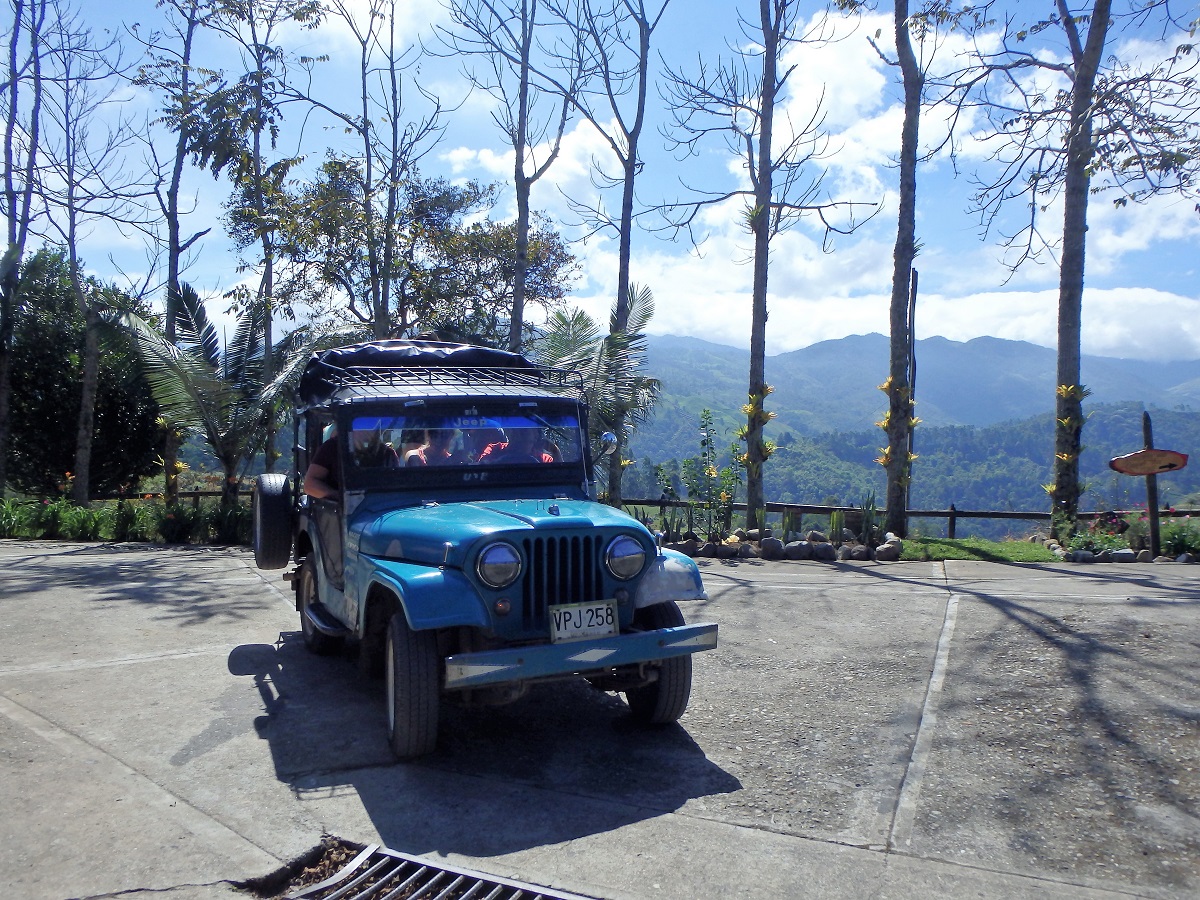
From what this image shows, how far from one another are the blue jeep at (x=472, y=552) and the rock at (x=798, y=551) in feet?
21.5

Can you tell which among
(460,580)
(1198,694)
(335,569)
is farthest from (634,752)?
(1198,694)

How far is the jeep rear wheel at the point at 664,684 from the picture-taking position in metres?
5.02

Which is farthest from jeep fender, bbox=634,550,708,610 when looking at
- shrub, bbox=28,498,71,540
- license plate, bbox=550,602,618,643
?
shrub, bbox=28,498,71,540

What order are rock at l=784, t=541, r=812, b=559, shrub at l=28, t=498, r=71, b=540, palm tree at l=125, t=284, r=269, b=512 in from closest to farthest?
rock at l=784, t=541, r=812, b=559, palm tree at l=125, t=284, r=269, b=512, shrub at l=28, t=498, r=71, b=540

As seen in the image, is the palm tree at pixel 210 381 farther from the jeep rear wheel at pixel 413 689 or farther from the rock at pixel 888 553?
the jeep rear wheel at pixel 413 689

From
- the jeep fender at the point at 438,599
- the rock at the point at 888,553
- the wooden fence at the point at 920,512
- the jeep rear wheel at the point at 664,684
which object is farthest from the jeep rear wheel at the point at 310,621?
the rock at the point at 888,553

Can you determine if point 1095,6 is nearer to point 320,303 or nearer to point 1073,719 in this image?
point 1073,719

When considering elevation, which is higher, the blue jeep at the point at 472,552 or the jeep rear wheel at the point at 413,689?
the blue jeep at the point at 472,552

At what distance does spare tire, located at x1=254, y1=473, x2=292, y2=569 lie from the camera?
690 centimetres

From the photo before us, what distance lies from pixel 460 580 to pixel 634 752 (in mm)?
1351

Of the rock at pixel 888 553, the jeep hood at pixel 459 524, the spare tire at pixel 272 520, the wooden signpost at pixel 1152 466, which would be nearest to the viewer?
the jeep hood at pixel 459 524

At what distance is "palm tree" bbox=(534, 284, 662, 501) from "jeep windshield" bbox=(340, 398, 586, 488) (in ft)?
21.6

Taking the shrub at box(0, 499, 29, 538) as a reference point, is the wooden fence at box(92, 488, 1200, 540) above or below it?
above

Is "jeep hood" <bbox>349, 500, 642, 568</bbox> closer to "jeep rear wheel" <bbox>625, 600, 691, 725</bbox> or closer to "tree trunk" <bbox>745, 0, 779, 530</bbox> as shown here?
"jeep rear wheel" <bbox>625, 600, 691, 725</bbox>
